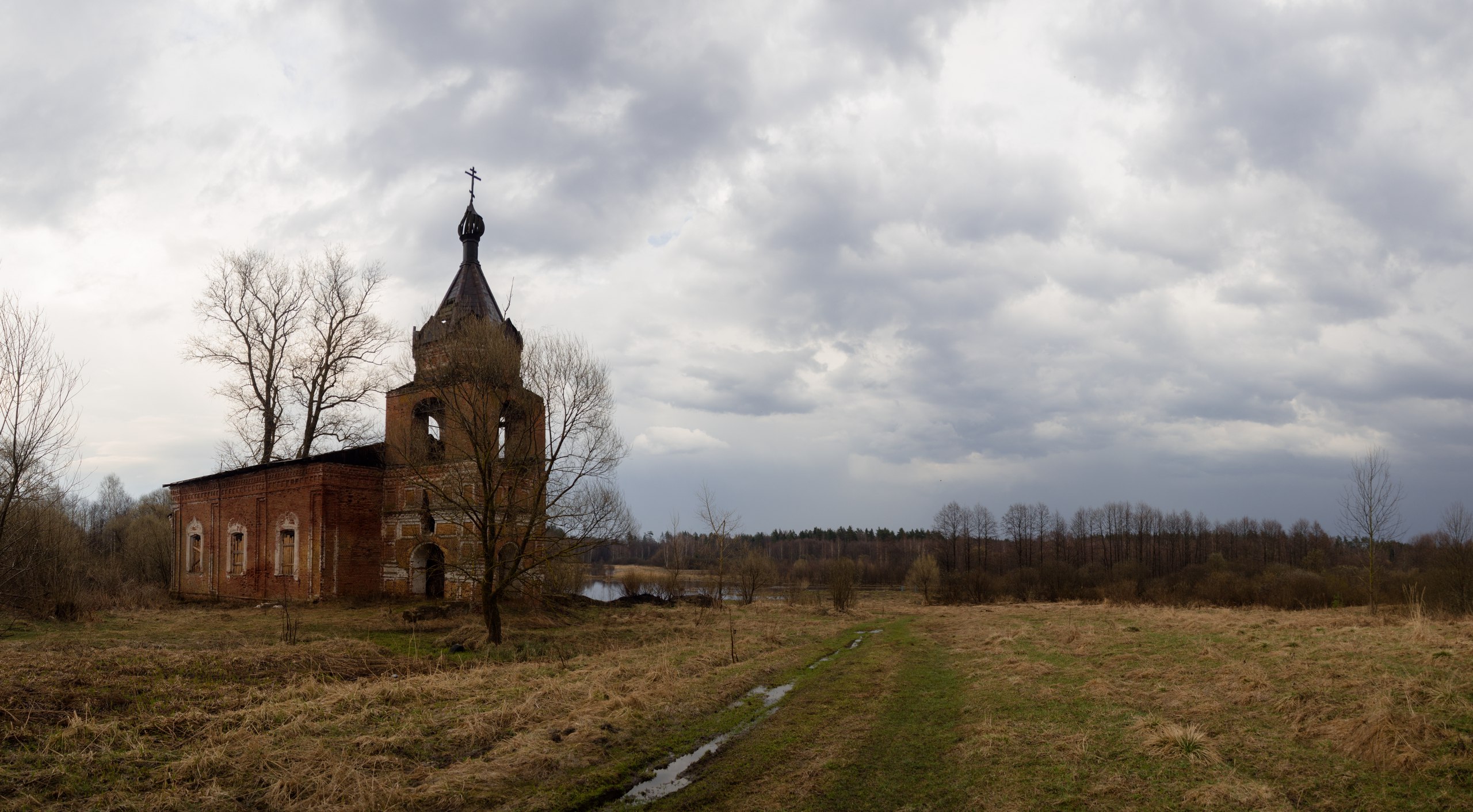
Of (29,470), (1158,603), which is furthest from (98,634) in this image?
(1158,603)

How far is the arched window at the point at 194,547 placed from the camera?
3203 cm

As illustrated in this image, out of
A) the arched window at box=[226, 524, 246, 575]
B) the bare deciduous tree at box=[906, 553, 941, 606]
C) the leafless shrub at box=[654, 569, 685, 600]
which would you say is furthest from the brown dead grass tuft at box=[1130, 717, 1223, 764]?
the bare deciduous tree at box=[906, 553, 941, 606]

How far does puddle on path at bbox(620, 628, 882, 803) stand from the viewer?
7395 mm

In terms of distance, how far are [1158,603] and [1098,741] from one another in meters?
32.4

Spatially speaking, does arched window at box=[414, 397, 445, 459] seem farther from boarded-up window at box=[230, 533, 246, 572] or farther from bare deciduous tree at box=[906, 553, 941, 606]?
bare deciduous tree at box=[906, 553, 941, 606]

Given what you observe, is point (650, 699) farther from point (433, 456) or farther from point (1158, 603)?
point (1158, 603)

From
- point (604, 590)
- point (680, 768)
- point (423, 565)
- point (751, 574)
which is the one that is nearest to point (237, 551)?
point (423, 565)

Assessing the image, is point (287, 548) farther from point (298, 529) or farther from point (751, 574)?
point (751, 574)

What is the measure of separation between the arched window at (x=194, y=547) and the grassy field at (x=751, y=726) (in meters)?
17.3

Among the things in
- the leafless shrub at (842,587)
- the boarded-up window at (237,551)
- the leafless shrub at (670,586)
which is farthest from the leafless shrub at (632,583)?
the boarded-up window at (237,551)

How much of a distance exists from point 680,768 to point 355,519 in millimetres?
24047

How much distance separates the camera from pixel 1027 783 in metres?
7.29

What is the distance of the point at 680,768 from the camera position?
27.2 feet

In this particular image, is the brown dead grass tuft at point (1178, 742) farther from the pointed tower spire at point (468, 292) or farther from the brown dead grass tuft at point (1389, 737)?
the pointed tower spire at point (468, 292)
